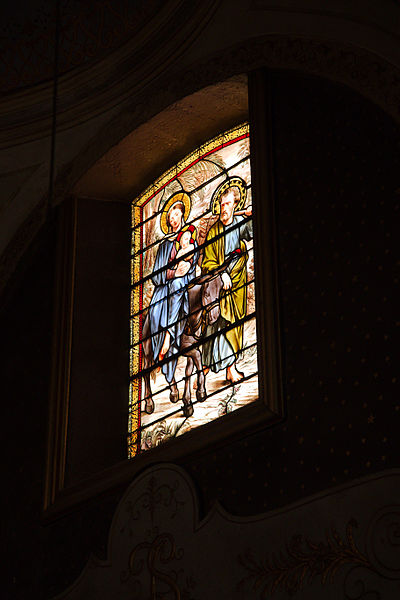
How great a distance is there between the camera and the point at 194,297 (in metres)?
8.67

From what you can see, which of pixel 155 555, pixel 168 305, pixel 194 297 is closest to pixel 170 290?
pixel 168 305

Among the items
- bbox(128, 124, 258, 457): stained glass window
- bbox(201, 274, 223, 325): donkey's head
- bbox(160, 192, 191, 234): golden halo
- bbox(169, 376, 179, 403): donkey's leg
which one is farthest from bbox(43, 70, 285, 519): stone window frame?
bbox(201, 274, 223, 325): donkey's head

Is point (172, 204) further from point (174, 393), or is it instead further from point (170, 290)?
point (174, 393)

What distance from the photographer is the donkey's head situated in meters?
8.41

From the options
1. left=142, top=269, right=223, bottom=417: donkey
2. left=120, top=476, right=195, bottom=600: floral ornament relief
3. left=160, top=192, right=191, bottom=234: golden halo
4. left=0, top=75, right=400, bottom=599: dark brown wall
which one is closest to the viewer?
left=0, top=75, right=400, bottom=599: dark brown wall

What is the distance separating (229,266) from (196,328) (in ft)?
1.75

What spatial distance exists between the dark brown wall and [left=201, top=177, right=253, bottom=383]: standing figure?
2.44ft
